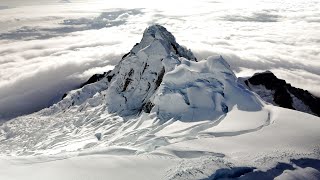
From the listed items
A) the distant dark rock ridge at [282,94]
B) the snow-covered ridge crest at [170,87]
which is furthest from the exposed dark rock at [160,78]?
the distant dark rock ridge at [282,94]

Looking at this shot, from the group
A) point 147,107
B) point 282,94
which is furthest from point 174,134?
point 282,94

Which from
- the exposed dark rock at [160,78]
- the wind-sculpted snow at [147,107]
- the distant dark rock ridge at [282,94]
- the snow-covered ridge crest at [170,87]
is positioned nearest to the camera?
the wind-sculpted snow at [147,107]

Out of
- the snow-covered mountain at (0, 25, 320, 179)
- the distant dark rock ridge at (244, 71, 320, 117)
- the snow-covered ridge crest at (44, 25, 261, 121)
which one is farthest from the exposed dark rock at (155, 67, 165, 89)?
the distant dark rock ridge at (244, 71, 320, 117)

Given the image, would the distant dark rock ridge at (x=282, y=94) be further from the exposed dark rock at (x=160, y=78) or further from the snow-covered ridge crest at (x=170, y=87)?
the exposed dark rock at (x=160, y=78)

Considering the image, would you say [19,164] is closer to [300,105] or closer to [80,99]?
[80,99]

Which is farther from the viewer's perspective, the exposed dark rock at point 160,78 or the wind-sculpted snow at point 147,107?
the exposed dark rock at point 160,78

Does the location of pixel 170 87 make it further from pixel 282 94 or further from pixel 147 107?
pixel 282 94
